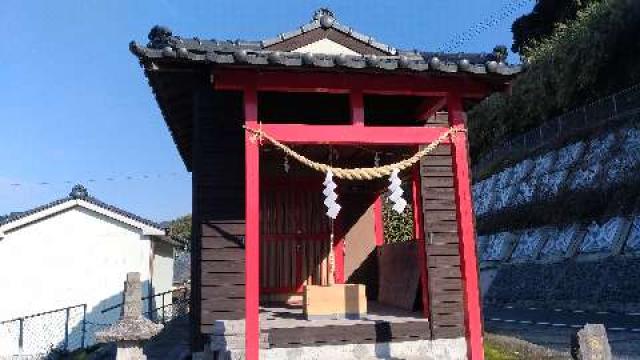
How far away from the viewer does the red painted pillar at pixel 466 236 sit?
6.34 metres

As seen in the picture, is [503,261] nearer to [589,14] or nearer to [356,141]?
[589,14]

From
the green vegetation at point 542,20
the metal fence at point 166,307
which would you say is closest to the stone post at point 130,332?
the metal fence at point 166,307

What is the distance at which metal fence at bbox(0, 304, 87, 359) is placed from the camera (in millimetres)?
18562

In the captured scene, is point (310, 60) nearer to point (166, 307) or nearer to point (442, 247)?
point (442, 247)

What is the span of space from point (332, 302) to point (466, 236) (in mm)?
2268

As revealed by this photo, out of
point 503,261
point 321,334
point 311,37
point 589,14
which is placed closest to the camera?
point 321,334

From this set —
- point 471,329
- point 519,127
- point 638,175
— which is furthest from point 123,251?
point 519,127

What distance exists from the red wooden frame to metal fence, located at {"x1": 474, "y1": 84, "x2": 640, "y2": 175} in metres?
17.9

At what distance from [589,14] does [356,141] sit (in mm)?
26965

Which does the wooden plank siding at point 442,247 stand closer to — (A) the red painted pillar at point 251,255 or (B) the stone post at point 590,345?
(A) the red painted pillar at point 251,255

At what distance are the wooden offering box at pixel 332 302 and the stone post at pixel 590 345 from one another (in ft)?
13.6

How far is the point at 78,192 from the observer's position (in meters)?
20.6

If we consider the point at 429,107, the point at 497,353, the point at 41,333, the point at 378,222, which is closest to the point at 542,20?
the point at 378,222

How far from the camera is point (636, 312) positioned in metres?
15.7
